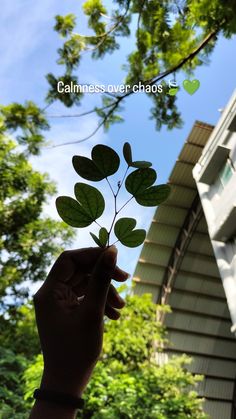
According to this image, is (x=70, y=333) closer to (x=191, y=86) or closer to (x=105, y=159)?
(x=105, y=159)

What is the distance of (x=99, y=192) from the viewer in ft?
1.78

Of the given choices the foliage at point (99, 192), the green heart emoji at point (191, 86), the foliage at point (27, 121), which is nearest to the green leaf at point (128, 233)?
the foliage at point (99, 192)

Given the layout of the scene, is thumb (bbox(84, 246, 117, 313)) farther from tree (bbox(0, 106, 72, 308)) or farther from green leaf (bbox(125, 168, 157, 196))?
tree (bbox(0, 106, 72, 308))

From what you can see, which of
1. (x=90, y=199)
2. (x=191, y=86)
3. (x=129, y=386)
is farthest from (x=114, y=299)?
(x=129, y=386)

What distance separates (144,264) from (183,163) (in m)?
3.14

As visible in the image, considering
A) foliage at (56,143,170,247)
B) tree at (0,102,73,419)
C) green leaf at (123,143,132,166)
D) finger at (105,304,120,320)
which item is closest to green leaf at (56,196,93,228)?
foliage at (56,143,170,247)

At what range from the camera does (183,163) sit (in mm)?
7723

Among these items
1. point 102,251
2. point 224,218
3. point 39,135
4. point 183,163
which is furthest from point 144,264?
point 102,251

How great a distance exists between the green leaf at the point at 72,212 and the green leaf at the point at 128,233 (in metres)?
0.05

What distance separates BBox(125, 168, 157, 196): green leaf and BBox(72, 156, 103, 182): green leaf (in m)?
0.04

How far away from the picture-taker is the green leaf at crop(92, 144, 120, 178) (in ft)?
1.71

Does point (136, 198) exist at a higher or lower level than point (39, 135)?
lower

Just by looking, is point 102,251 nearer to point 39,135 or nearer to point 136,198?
point 136,198

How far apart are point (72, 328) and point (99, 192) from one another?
220 mm
